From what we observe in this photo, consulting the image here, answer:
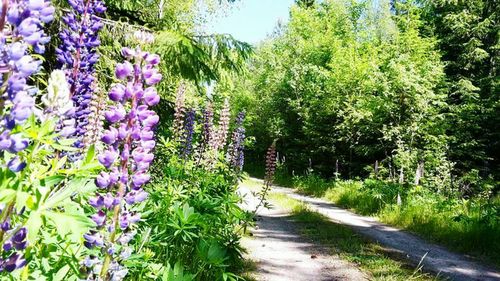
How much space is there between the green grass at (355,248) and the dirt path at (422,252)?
333mm

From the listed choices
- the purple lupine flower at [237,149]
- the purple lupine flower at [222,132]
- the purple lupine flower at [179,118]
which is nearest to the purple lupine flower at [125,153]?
the purple lupine flower at [179,118]

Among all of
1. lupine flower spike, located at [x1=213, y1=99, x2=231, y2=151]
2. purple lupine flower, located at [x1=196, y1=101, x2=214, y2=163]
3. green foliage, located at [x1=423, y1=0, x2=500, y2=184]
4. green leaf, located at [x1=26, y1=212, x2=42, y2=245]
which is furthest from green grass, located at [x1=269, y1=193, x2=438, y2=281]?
green foliage, located at [x1=423, y1=0, x2=500, y2=184]

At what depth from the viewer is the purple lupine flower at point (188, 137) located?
7914mm

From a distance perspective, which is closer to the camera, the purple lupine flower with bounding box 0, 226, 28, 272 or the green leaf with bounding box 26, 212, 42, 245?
the green leaf with bounding box 26, 212, 42, 245

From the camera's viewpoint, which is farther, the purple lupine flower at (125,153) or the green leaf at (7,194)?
the purple lupine flower at (125,153)

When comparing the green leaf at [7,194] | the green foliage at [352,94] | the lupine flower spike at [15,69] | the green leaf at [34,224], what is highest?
the green foliage at [352,94]

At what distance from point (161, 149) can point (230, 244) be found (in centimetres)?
353

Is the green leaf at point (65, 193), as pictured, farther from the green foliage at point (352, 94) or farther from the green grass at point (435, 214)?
the green foliage at point (352, 94)

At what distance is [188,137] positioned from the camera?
806 centimetres

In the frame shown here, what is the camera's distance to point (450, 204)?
1109cm

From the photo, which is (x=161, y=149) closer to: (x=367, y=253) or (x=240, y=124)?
(x=240, y=124)

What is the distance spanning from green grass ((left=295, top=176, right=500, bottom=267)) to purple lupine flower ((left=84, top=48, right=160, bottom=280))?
26.5 feet

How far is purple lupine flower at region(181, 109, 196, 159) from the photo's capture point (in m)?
7.91

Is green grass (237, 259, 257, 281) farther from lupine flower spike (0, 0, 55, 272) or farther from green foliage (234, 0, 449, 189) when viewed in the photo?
green foliage (234, 0, 449, 189)
